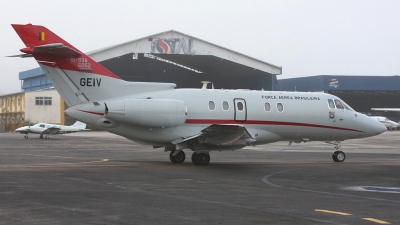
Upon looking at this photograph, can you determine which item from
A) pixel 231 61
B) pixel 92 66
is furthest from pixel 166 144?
pixel 231 61

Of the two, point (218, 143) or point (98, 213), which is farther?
point (218, 143)

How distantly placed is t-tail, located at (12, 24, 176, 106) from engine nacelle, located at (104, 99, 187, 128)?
1034 millimetres

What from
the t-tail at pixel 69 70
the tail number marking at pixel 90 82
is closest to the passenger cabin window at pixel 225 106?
the t-tail at pixel 69 70

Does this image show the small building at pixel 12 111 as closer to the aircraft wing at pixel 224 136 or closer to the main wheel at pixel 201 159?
the main wheel at pixel 201 159

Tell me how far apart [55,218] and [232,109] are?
507 inches

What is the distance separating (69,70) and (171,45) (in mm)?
36246

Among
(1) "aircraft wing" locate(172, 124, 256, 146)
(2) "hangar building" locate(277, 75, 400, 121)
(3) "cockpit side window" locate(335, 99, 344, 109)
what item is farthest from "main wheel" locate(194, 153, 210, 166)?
(2) "hangar building" locate(277, 75, 400, 121)

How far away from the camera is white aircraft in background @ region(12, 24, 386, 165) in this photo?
64.0ft

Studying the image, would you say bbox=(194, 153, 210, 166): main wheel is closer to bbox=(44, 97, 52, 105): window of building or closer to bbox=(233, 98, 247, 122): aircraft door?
bbox=(233, 98, 247, 122): aircraft door

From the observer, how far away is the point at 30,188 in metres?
13.1

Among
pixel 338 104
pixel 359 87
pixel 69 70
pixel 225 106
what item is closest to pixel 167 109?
pixel 225 106

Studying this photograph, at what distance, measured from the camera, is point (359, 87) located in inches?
3204

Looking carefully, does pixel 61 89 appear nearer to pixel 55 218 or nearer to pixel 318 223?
pixel 55 218

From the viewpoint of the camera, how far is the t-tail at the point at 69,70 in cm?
1914
